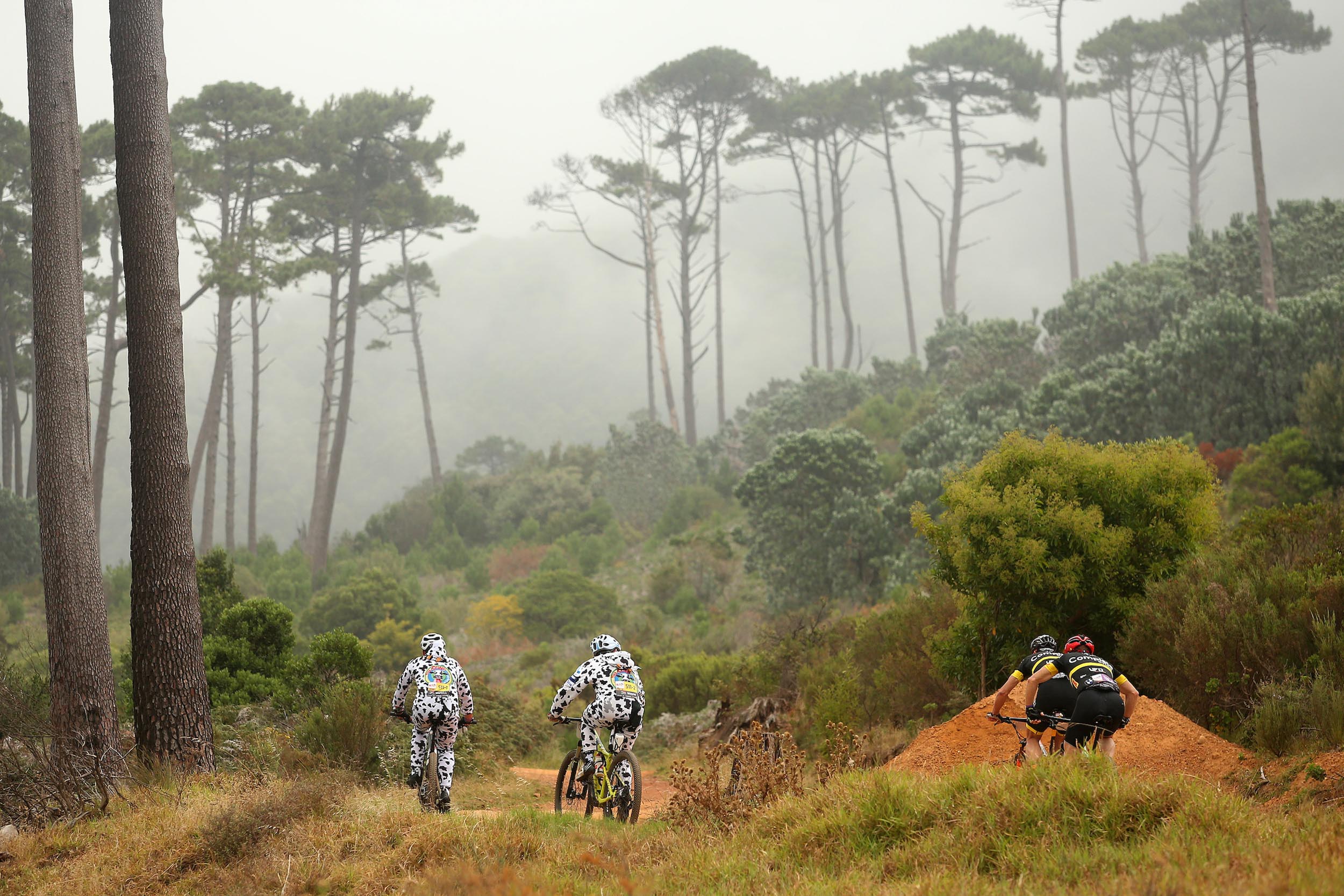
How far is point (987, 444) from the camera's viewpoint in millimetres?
19750

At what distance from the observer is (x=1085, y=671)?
5945mm

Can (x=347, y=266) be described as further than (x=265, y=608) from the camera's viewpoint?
Yes

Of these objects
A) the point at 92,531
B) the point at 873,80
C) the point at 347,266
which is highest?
the point at 873,80

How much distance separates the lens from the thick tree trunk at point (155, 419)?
837 centimetres

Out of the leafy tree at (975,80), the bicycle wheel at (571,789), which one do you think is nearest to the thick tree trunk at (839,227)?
the leafy tree at (975,80)

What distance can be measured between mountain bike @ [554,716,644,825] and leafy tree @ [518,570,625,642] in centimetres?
1354

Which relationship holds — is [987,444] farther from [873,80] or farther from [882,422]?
[873,80]

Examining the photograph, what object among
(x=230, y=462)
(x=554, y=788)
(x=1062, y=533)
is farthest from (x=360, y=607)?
(x=230, y=462)

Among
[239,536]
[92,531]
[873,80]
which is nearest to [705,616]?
[92,531]

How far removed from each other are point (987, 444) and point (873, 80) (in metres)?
26.7

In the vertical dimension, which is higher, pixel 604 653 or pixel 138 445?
pixel 138 445

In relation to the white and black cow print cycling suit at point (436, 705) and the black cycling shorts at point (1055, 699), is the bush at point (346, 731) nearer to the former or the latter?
the white and black cow print cycling suit at point (436, 705)

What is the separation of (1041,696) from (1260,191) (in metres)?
21.2

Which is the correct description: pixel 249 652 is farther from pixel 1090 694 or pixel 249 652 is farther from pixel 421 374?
pixel 421 374
